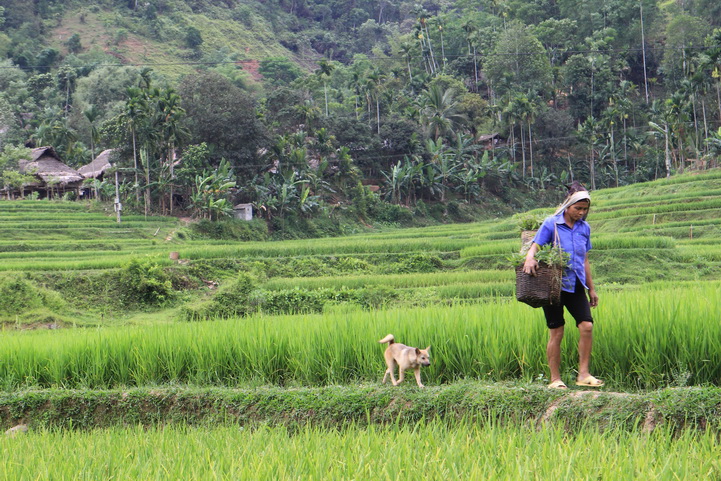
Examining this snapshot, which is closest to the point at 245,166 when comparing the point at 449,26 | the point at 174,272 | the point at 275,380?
the point at 174,272

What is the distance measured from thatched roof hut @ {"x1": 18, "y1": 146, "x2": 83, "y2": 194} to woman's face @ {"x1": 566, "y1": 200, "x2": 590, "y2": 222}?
102ft

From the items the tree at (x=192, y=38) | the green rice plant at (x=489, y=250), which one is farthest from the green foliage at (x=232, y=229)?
the tree at (x=192, y=38)

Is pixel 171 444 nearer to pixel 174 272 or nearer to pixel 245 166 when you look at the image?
pixel 174 272

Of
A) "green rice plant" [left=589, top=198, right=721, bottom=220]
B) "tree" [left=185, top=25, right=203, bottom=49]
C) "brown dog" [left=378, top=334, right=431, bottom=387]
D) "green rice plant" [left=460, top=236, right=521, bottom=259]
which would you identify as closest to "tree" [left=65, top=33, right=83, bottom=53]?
"tree" [left=185, top=25, right=203, bottom=49]

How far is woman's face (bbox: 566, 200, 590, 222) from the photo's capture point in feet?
14.4

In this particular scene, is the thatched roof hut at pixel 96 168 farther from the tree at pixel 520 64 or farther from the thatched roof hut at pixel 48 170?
the tree at pixel 520 64

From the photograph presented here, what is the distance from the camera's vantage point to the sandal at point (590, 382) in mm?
4367

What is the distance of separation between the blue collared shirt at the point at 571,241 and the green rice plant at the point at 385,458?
1131mm

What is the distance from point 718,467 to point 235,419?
3.24 meters

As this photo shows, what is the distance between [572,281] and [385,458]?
6.79 ft

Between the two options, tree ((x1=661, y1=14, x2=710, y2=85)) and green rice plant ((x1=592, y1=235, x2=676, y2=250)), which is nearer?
green rice plant ((x1=592, y1=235, x2=676, y2=250))

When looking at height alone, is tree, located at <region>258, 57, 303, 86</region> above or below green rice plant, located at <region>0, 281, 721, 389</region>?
above

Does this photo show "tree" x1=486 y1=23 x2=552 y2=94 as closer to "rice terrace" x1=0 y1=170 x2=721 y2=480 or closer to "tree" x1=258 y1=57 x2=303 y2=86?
"tree" x1=258 y1=57 x2=303 y2=86

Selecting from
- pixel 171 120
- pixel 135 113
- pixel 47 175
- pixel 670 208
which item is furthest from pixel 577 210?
pixel 47 175
